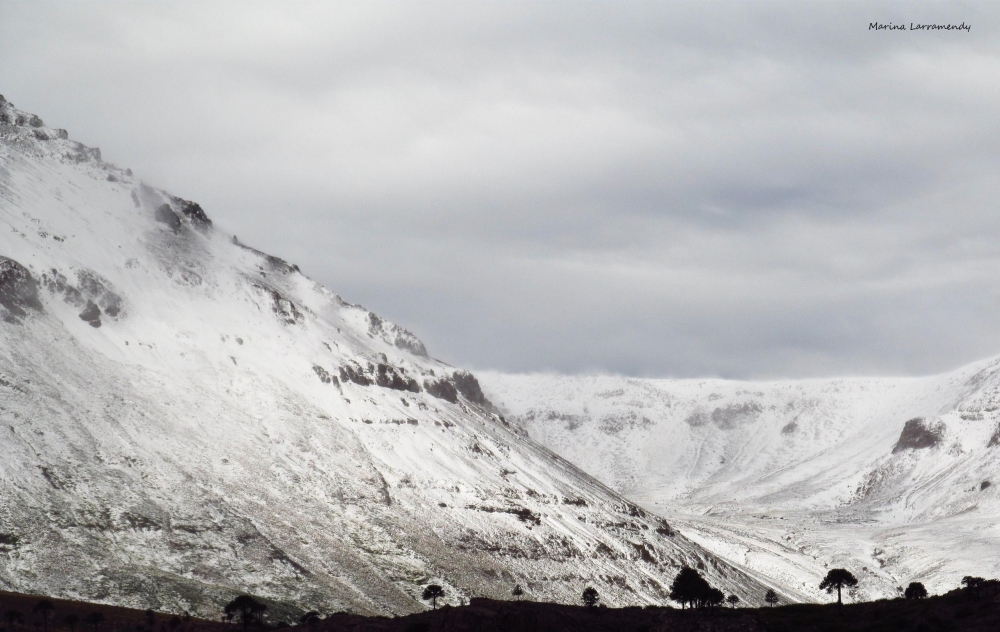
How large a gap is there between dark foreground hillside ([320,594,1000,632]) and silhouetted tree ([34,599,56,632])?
172 feet

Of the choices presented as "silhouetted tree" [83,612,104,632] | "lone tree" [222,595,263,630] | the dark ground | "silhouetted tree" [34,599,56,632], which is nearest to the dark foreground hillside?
the dark ground

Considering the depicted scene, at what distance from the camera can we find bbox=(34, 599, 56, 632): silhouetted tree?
5955 inches

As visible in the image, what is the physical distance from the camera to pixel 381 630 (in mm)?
110312

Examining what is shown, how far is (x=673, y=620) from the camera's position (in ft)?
389

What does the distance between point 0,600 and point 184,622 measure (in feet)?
82.1

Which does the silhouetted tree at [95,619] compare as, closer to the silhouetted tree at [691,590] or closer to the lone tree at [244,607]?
the lone tree at [244,607]

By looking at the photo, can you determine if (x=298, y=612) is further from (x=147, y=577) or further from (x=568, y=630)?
(x=568, y=630)

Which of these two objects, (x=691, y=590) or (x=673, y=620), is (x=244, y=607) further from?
(x=673, y=620)

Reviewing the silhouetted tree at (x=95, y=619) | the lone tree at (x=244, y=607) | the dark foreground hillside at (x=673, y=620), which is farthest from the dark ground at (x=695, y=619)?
the silhouetted tree at (x=95, y=619)

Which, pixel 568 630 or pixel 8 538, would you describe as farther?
pixel 8 538

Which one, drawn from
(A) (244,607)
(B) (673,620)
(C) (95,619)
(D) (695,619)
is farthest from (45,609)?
(D) (695,619)

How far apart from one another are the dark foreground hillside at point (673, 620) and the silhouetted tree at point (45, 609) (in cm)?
5233

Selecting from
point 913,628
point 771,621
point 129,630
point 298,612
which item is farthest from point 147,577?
point 913,628

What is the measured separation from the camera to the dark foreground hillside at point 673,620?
11088cm
